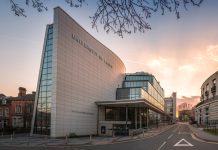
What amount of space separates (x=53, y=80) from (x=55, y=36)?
7.15 m

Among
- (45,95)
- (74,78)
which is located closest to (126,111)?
(74,78)

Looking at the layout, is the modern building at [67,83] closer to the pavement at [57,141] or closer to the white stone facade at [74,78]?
the white stone facade at [74,78]

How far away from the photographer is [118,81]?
274 ft

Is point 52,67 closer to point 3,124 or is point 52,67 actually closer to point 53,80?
point 53,80

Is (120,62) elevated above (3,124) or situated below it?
above

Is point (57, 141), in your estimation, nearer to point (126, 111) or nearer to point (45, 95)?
point (45, 95)

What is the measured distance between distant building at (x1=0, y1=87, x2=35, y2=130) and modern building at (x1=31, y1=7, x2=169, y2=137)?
66.0 ft

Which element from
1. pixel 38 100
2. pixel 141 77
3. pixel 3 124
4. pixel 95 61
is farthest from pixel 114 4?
pixel 141 77

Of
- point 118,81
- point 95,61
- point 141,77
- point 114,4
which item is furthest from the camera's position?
point 141,77

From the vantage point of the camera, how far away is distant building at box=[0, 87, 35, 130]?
73938 millimetres

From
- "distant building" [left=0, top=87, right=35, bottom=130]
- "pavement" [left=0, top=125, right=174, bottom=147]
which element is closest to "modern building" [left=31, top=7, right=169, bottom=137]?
"pavement" [left=0, top=125, right=174, bottom=147]

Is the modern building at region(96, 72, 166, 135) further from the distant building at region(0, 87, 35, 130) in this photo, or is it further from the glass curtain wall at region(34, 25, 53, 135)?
the distant building at region(0, 87, 35, 130)

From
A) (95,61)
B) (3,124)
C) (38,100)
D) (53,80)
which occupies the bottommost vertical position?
(3,124)

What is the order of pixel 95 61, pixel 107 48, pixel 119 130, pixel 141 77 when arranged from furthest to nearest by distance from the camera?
1. pixel 141 77
2. pixel 107 48
3. pixel 95 61
4. pixel 119 130
